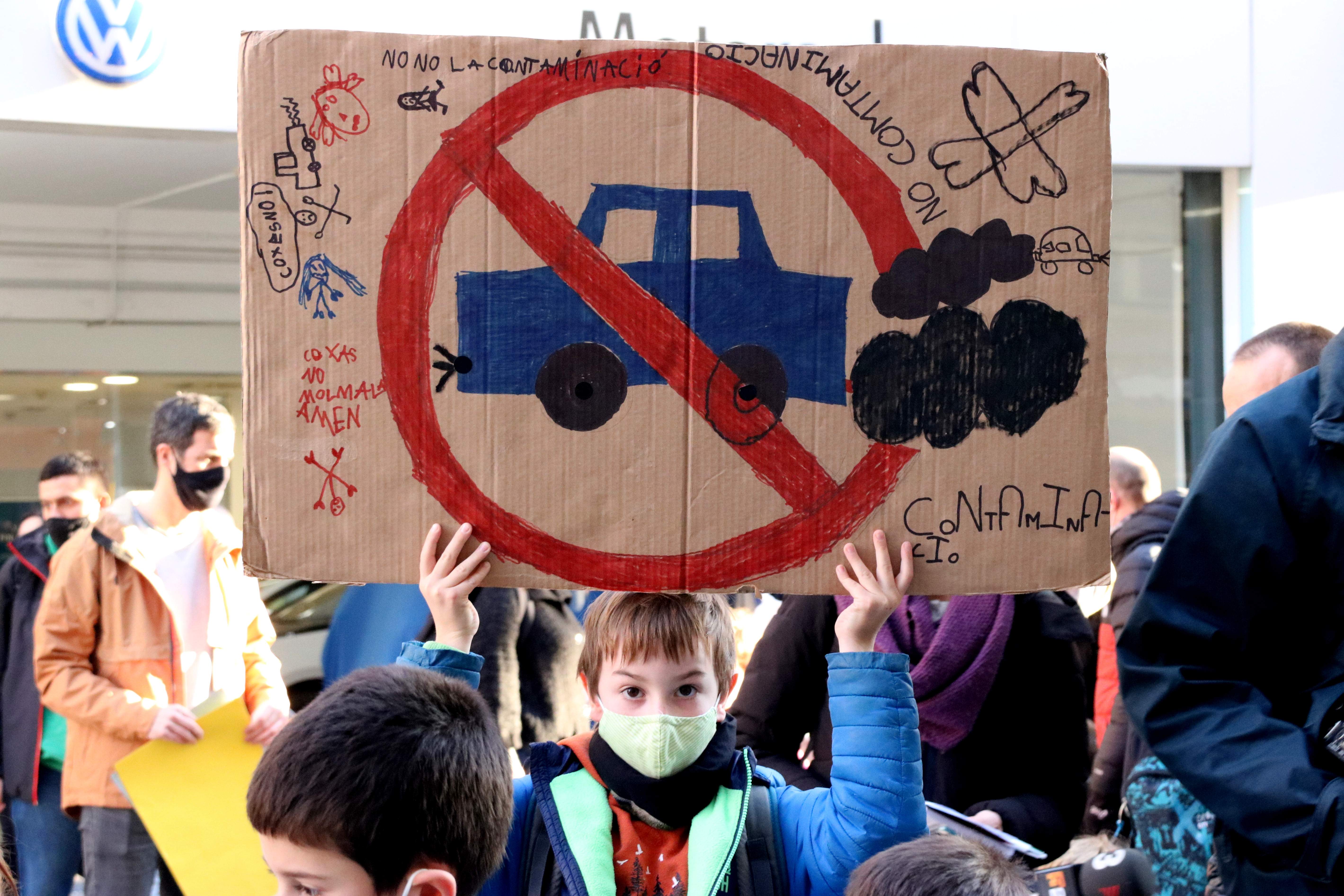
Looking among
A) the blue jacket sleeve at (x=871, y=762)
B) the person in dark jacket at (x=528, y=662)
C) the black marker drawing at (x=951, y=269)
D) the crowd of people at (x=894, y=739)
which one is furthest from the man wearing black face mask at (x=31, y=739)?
the black marker drawing at (x=951, y=269)

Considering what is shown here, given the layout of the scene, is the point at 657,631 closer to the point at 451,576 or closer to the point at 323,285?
the point at 451,576

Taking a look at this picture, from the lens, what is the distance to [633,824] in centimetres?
194

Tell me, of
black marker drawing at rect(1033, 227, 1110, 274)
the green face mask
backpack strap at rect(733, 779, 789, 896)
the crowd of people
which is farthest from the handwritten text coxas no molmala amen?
black marker drawing at rect(1033, 227, 1110, 274)

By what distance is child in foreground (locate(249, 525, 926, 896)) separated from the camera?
1.44m

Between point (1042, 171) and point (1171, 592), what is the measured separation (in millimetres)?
620

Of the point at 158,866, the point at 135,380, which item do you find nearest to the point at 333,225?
the point at 158,866

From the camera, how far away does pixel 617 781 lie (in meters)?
1.92

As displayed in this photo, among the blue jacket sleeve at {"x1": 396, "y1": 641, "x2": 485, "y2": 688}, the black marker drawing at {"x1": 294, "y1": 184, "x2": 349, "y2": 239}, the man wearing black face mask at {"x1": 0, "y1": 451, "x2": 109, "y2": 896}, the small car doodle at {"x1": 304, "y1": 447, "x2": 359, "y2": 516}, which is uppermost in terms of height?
the black marker drawing at {"x1": 294, "y1": 184, "x2": 349, "y2": 239}

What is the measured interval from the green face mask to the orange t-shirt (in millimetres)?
61

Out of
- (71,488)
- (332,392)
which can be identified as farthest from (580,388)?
(71,488)

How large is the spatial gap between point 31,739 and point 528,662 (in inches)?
62.3

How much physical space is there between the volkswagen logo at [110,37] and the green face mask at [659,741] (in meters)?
4.88

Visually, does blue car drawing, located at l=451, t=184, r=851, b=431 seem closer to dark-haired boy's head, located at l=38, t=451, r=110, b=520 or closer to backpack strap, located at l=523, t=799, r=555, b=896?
backpack strap, located at l=523, t=799, r=555, b=896

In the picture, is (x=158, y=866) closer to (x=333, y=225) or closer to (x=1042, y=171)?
(x=333, y=225)
